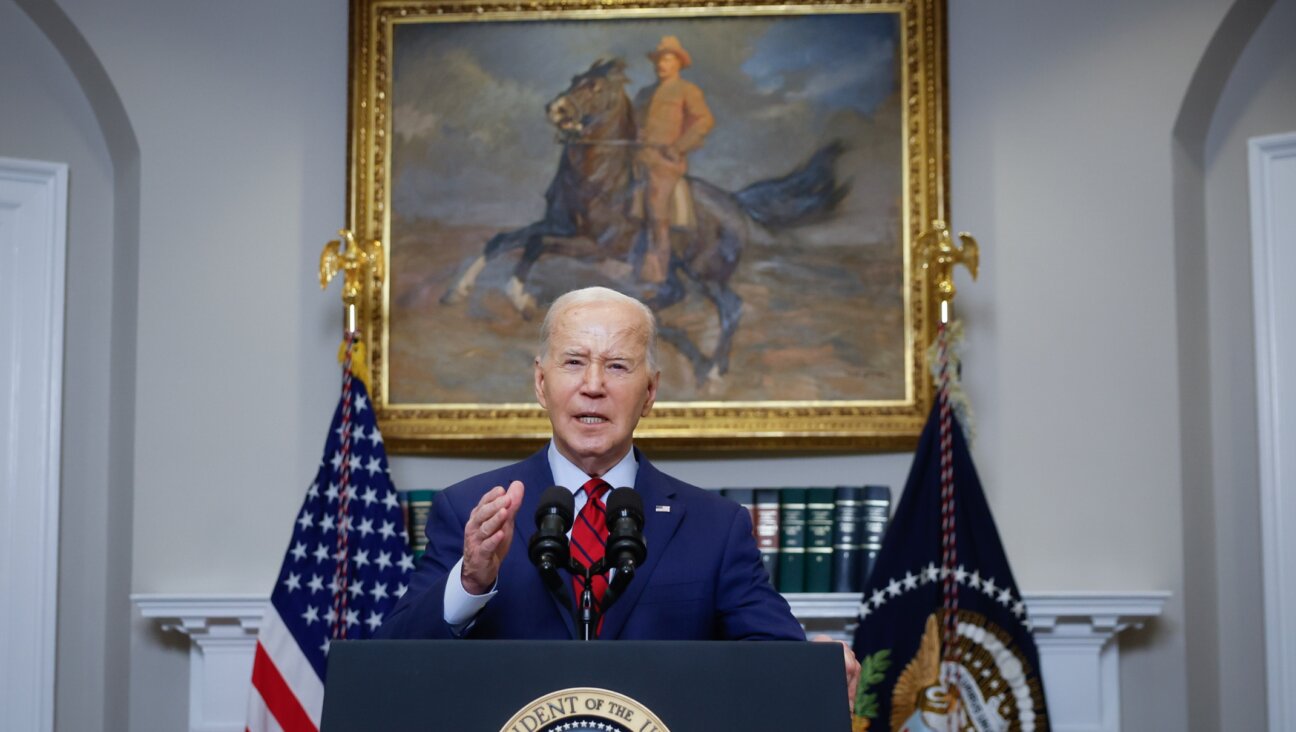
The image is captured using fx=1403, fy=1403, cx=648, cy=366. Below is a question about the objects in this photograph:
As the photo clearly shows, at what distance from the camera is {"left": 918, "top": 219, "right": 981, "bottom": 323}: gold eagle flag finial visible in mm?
4977

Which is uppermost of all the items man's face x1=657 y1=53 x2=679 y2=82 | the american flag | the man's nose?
man's face x1=657 y1=53 x2=679 y2=82

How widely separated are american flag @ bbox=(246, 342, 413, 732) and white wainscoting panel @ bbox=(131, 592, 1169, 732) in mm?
257

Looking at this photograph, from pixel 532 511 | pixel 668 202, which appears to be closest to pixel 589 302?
pixel 532 511

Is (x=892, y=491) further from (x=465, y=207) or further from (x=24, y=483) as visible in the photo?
(x=24, y=483)

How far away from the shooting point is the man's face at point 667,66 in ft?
18.0

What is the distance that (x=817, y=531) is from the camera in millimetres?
5125

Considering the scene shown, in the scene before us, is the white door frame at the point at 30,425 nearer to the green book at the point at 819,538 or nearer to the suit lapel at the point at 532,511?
the green book at the point at 819,538

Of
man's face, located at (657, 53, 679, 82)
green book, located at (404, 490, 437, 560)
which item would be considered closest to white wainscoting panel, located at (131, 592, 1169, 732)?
green book, located at (404, 490, 437, 560)

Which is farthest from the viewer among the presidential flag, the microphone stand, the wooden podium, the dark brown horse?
the dark brown horse

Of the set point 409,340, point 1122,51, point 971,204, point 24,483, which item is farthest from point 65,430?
point 1122,51

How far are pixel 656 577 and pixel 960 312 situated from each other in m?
3.12

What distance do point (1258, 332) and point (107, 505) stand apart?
4421 mm

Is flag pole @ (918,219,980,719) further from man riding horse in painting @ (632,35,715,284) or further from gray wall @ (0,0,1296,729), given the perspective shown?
man riding horse in painting @ (632,35,715,284)

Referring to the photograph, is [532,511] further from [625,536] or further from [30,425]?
[30,425]
